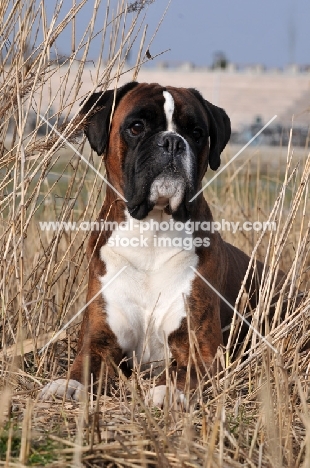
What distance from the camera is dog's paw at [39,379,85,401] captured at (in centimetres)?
313

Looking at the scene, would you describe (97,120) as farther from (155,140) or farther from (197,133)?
(197,133)

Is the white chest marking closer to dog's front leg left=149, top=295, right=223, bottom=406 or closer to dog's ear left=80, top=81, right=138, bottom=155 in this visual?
dog's front leg left=149, top=295, right=223, bottom=406

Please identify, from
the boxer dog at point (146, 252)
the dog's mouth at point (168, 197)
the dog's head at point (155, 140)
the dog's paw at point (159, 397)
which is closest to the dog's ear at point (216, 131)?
the dog's head at point (155, 140)

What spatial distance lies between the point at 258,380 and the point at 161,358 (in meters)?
0.69

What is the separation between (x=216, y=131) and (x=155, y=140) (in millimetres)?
492

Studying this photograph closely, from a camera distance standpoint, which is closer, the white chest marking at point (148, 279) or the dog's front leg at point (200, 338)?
the dog's front leg at point (200, 338)

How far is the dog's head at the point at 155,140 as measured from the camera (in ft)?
11.5

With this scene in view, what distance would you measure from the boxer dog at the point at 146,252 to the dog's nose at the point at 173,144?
0.04ft

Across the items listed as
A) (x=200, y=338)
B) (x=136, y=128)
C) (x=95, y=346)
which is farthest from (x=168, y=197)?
(x=95, y=346)

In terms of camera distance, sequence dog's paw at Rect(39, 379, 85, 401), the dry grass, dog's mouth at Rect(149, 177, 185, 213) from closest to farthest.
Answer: the dry grass → dog's paw at Rect(39, 379, 85, 401) → dog's mouth at Rect(149, 177, 185, 213)

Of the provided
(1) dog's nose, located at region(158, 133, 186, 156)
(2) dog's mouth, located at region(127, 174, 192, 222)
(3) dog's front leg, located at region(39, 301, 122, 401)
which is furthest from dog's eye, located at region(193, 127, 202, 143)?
(3) dog's front leg, located at region(39, 301, 122, 401)

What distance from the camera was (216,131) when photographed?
12.9 ft

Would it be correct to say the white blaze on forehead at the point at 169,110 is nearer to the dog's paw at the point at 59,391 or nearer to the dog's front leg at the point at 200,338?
the dog's front leg at the point at 200,338

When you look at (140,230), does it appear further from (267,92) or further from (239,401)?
(267,92)
